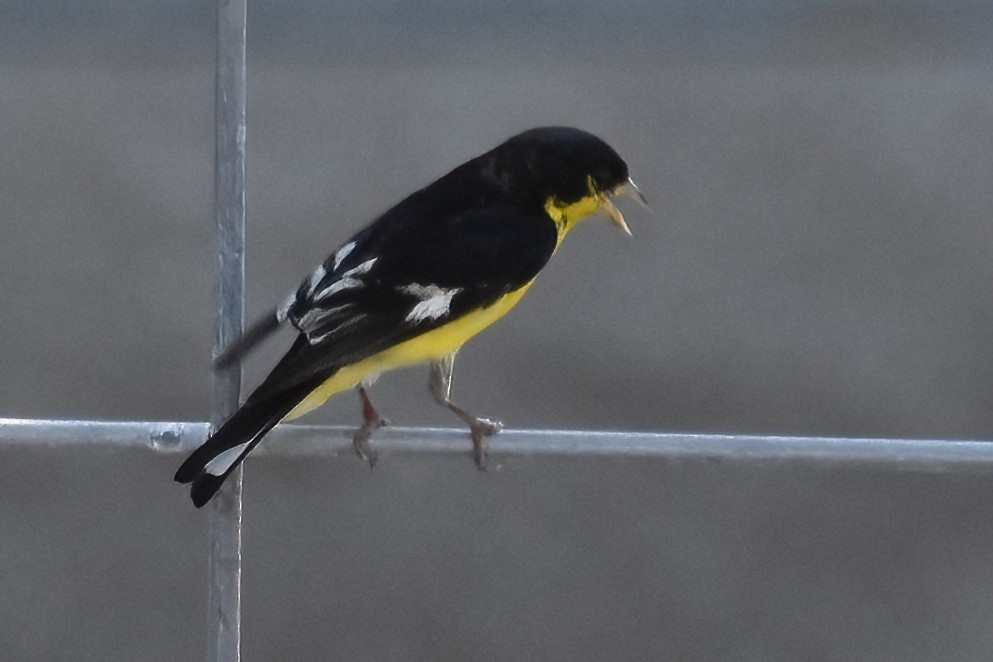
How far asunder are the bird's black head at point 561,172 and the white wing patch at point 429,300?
244 millimetres

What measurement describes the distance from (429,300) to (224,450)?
425mm

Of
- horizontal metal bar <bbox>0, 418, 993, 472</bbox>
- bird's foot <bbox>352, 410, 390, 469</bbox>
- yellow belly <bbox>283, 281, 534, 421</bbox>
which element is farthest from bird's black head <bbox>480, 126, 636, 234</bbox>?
horizontal metal bar <bbox>0, 418, 993, 472</bbox>

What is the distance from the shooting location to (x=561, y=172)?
1734 mm

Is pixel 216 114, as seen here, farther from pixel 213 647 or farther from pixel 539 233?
pixel 539 233

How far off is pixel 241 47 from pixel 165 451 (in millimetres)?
355

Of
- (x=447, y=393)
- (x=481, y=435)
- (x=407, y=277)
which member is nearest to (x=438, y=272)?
(x=407, y=277)

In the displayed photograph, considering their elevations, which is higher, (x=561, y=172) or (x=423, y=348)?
(x=561, y=172)

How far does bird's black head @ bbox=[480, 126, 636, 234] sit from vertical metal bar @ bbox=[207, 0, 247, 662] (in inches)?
25.7

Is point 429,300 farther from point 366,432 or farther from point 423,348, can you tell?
point 366,432

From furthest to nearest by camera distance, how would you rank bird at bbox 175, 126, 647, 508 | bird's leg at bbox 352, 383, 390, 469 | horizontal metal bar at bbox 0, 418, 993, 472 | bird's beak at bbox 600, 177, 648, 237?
bird's beak at bbox 600, 177, 648, 237 → bird at bbox 175, 126, 647, 508 → bird's leg at bbox 352, 383, 390, 469 → horizontal metal bar at bbox 0, 418, 993, 472

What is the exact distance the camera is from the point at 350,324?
1496 mm

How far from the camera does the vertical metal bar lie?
1.07 meters

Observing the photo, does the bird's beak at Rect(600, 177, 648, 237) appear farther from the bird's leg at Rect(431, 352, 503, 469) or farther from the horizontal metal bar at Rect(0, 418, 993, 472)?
the horizontal metal bar at Rect(0, 418, 993, 472)

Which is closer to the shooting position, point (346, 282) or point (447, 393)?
point (346, 282)
